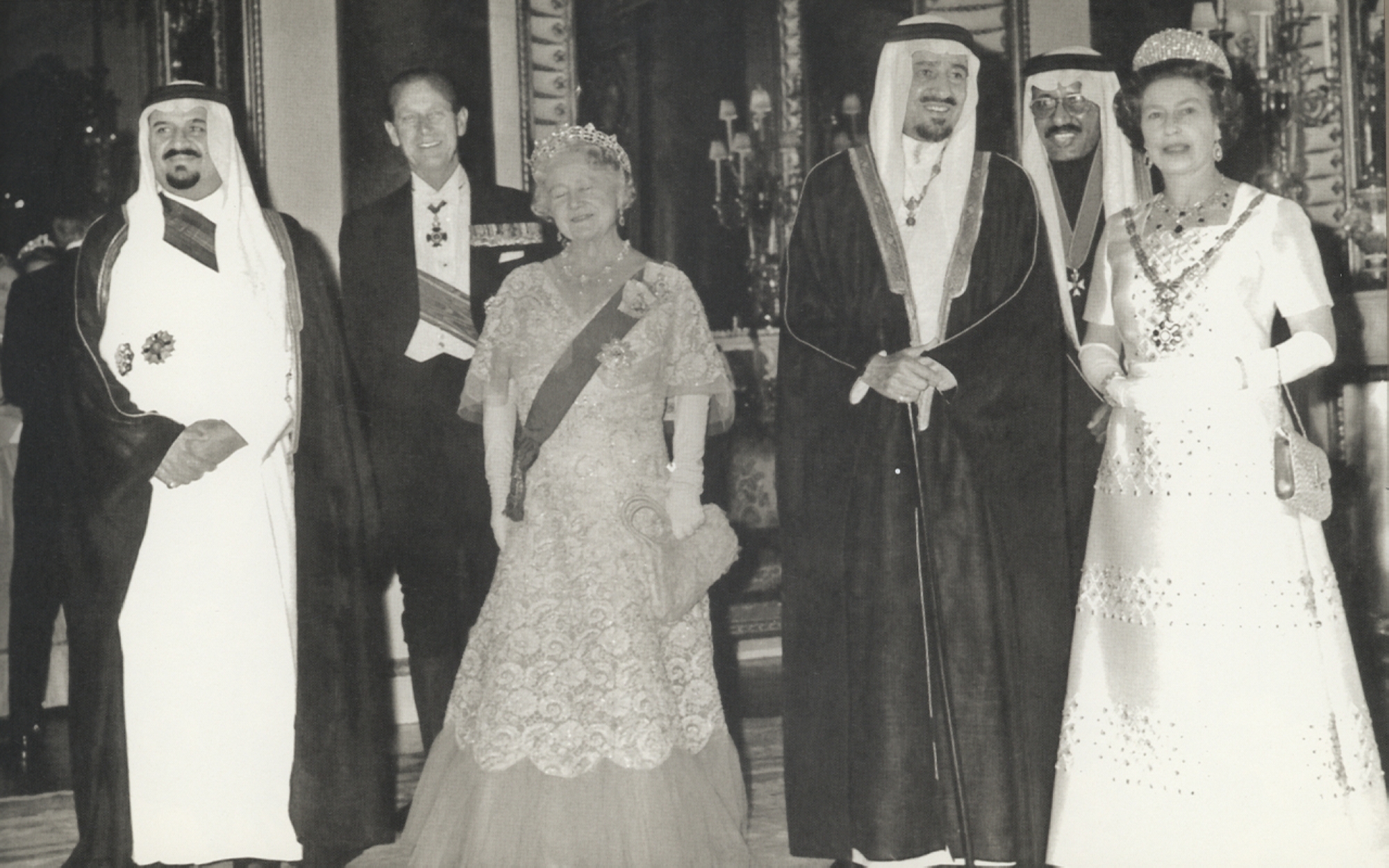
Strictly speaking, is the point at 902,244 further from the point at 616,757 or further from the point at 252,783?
the point at 252,783

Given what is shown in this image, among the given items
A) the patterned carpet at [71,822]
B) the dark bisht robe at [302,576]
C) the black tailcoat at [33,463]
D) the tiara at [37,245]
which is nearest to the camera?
the dark bisht robe at [302,576]

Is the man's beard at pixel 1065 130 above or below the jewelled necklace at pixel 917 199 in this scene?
above

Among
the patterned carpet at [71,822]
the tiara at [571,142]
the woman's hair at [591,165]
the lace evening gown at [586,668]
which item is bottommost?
the patterned carpet at [71,822]

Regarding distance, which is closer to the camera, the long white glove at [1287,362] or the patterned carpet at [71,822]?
the long white glove at [1287,362]

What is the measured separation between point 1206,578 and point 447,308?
2.06m

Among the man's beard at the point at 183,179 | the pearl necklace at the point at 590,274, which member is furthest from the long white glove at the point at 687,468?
the man's beard at the point at 183,179

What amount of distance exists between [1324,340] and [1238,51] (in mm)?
1297

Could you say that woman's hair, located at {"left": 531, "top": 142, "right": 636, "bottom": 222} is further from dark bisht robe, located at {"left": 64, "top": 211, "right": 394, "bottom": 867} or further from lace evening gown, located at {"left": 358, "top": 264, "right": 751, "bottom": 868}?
dark bisht robe, located at {"left": 64, "top": 211, "right": 394, "bottom": 867}

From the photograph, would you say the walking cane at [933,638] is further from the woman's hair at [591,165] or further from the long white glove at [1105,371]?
the woman's hair at [591,165]

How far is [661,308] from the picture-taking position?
145 inches

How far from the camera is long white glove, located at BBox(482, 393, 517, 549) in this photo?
12.0 feet

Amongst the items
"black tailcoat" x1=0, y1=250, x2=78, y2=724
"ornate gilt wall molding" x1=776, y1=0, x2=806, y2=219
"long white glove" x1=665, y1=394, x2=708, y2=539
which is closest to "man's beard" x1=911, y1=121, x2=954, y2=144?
"long white glove" x1=665, y1=394, x2=708, y2=539

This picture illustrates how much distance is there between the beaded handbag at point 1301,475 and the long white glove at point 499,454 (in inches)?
68.8

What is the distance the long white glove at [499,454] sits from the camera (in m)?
3.67
